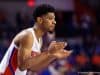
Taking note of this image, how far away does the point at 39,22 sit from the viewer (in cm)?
457

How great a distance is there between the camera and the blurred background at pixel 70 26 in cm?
1104

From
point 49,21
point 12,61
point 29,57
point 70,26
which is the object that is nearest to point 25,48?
point 29,57

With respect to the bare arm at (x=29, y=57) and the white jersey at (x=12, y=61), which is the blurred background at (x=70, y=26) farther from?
the bare arm at (x=29, y=57)

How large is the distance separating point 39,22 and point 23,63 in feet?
1.74

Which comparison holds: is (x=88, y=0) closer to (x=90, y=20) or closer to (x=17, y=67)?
(x=90, y=20)

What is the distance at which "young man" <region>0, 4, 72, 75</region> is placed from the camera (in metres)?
4.21

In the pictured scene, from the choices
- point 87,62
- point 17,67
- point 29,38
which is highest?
point 29,38

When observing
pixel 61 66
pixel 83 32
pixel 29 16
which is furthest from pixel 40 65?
pixel 29 16

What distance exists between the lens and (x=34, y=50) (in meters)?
4.51

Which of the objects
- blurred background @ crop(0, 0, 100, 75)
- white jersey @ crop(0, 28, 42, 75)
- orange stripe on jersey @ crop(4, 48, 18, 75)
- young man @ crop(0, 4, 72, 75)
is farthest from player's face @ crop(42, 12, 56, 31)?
blurred background @ crop(0, 0, 100, 75)

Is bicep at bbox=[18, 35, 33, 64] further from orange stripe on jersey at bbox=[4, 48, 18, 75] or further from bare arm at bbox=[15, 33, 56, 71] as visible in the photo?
orange stripe on jersey at bbox=[4, 48, 18, 75]

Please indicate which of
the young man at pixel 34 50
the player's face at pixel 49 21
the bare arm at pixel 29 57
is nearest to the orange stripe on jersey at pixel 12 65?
the young man at pixel 34 50

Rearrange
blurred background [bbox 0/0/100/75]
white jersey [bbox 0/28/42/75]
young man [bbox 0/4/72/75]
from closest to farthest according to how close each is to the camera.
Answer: young man [bbox 0/4/72/75] → white jersey [bbox 0/28/42/75] → blurred background [bbox 0/0/100/75]

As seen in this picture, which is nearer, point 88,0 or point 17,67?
point 17,67
